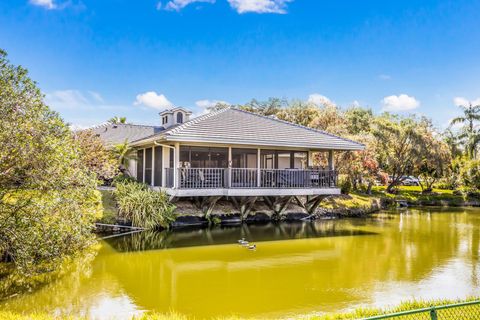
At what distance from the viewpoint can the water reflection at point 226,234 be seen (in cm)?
1235

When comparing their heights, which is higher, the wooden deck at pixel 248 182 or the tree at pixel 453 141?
the tree at pixel 453 141

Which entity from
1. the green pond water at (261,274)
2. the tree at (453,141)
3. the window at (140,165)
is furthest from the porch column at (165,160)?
the tree at (453,141)

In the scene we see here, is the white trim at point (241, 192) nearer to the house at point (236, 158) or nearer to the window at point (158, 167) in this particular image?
the house at point (236, 158)

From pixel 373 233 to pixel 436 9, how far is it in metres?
10.5

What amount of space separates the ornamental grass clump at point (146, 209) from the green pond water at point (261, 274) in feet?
2.22

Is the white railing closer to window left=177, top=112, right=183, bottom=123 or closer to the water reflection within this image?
the water reflection

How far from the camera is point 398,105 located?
46.5 m

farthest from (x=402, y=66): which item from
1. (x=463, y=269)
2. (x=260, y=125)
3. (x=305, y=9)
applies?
(x=463, y=269)

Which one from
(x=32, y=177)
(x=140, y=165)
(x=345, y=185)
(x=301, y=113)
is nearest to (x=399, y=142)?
(x=345, y=185)

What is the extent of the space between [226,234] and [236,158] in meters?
4.18

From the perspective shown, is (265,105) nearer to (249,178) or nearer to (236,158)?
(236,158)

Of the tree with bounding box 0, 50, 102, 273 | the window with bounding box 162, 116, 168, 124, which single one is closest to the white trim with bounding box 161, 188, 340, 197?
the tree with bounding box 0, 50, 102, 273

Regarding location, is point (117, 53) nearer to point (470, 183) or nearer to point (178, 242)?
point (178, 242)

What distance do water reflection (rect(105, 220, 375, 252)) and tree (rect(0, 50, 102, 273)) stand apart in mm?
4099
